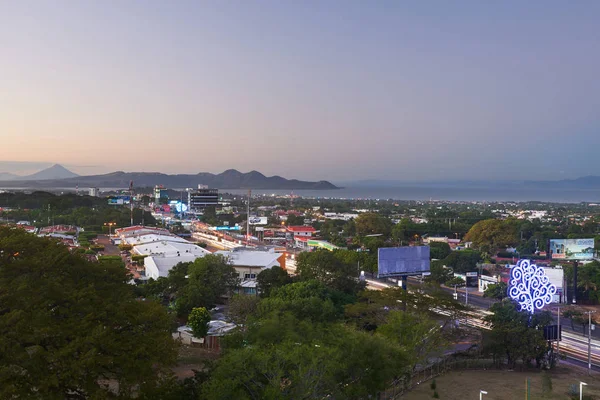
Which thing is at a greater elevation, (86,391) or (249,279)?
(86,391)

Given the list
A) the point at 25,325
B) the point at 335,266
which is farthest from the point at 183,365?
the point at 335,266

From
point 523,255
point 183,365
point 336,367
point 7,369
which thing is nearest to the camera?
point 7,369

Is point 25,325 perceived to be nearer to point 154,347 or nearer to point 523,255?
point 154,347

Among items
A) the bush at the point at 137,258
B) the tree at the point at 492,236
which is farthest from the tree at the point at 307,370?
the tree at the point at 492,236

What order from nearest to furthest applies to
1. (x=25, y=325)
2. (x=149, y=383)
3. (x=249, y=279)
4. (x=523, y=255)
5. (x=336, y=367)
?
(x=25, y=325) < (x=149, y=383) < (x=336, y=367) < (x=249, y=279) < (x=523, y=255)

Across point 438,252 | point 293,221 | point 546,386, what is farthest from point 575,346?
point 293,221

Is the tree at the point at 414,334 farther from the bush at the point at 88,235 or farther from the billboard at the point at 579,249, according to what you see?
the bush at the point at 88,235
